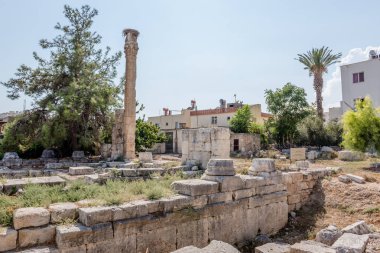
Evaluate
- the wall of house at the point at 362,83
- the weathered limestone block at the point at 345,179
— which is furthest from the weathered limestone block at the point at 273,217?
the wall of house at the point at 362,83

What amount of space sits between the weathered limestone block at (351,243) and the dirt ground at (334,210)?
139 cm

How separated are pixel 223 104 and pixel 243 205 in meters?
38.5

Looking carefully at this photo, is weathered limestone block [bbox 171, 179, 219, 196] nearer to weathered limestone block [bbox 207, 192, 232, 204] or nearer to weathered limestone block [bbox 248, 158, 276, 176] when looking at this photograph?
weathered limestone block [bbox 207, 192, 232, 204]

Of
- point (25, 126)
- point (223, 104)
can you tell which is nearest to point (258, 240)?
point (25, 126)

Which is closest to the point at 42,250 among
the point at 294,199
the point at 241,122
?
the point at 294,199

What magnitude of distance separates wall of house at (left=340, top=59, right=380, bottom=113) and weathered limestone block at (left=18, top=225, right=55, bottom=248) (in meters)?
28.7

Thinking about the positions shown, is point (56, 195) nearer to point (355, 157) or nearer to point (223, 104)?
point (355, 157)

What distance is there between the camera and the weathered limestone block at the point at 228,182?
6746mm

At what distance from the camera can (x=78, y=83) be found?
19.5 meters

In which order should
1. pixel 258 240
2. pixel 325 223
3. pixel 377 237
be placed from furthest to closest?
pixel 325 223
pixel 258 240
pixel 377 237

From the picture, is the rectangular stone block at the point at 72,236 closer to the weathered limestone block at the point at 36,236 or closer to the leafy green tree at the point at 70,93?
the weathered limestone block at the point at 36,236

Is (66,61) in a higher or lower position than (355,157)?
higher

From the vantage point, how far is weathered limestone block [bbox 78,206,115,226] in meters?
4.75

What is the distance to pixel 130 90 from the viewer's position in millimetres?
18844
